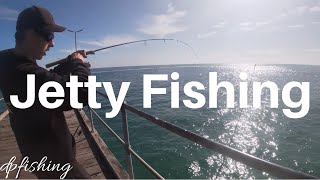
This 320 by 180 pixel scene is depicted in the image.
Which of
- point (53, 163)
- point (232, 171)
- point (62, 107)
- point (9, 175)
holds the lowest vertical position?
point (232, 171)

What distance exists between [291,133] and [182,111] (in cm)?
1151

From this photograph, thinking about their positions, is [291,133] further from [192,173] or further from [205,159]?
[192,173]

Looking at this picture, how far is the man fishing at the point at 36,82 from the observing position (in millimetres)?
2062

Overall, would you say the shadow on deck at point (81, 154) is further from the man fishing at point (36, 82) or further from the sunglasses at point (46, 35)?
the sunglasses at point (46, 35)

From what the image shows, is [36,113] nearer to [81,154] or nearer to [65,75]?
[65,75]

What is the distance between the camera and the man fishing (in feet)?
6.77

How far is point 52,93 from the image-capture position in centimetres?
210

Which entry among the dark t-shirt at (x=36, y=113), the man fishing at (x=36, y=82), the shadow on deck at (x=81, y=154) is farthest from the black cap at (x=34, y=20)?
the shadow on deck at (x=81, y=154)

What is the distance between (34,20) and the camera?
7.13 ft

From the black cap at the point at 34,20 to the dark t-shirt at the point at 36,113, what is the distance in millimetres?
270

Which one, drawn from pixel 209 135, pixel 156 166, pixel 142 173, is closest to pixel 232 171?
pixel 156 166

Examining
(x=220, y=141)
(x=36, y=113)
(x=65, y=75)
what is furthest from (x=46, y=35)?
(x=220, y=141)

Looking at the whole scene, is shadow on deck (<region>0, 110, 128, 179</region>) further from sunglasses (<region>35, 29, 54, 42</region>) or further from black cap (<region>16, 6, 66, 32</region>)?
black cap (<region>16, 6, 66, 32</region>)

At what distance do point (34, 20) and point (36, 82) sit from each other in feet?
1.89
